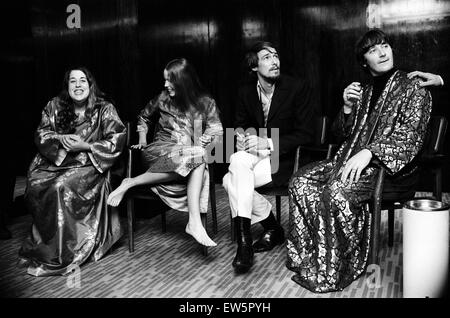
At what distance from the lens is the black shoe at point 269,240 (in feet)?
10.2

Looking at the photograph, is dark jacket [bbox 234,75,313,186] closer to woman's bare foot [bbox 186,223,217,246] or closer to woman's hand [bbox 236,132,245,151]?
woman's hand [bbox 236,132,245,151]

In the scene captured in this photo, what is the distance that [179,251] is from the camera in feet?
10.5

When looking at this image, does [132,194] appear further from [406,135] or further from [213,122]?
[406,135]

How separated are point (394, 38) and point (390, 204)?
251 cm

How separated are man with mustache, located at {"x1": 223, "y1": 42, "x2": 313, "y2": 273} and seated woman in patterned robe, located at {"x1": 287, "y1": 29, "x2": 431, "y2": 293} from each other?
0.23m

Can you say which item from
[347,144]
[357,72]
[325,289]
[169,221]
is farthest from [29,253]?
[357,72]

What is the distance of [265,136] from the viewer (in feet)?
10.4

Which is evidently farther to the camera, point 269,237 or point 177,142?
point 177,142

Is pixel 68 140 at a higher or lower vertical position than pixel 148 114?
lower

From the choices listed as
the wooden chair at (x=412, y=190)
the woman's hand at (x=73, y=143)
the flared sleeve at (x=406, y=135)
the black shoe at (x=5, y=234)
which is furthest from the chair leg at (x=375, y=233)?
the black shoe at (x=5, y=234)

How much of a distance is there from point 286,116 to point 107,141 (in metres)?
1.16

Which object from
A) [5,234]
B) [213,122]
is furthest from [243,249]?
[5,234]

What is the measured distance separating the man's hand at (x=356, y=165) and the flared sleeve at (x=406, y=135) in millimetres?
40

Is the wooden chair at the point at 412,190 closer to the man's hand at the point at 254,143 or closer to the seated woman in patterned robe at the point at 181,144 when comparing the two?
the man's hand at the point at 254,143
